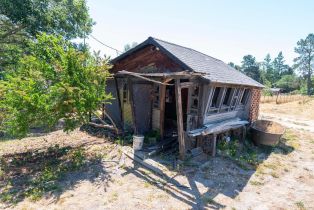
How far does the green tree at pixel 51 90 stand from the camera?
7.77 meters

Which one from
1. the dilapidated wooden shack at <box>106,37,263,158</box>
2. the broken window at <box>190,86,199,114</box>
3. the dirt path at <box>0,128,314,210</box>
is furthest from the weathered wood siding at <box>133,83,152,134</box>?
the broken window at <box>190,86,199,114</box>

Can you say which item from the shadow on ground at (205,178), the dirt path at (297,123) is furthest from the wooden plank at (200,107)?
the dirt path at (297,123)

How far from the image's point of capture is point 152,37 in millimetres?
10289

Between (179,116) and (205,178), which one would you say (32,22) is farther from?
(205,178)

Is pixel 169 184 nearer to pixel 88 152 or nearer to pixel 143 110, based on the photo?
pixel 88 152

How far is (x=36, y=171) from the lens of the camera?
768 cm

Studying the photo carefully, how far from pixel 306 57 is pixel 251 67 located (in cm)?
1465

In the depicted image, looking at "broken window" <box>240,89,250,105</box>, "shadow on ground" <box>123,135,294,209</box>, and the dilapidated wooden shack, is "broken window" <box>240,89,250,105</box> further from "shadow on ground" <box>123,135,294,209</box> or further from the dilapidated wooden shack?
"shadow on ground" <box>123,135,294,209</box>

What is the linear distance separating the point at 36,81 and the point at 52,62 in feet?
3.19

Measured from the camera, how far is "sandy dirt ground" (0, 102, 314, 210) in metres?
5.86

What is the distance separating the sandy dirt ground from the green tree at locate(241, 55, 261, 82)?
6469 centimetres

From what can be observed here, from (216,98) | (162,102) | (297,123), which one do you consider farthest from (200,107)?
(297,123)

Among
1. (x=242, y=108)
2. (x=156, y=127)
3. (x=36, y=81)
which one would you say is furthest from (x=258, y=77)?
(x=36, y=81)

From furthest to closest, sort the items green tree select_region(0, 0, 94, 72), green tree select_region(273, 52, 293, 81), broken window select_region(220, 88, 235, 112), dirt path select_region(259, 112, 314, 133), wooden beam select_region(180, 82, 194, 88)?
green tree select_region(273, 52, 293, 81), dirt path select_region(259, 112, 314, 133), green tree select_region(0, 0, 94, 72), broken window select_region(220, 88, 235, 112), wooden beam select_region(180, 82, 194, 88)
